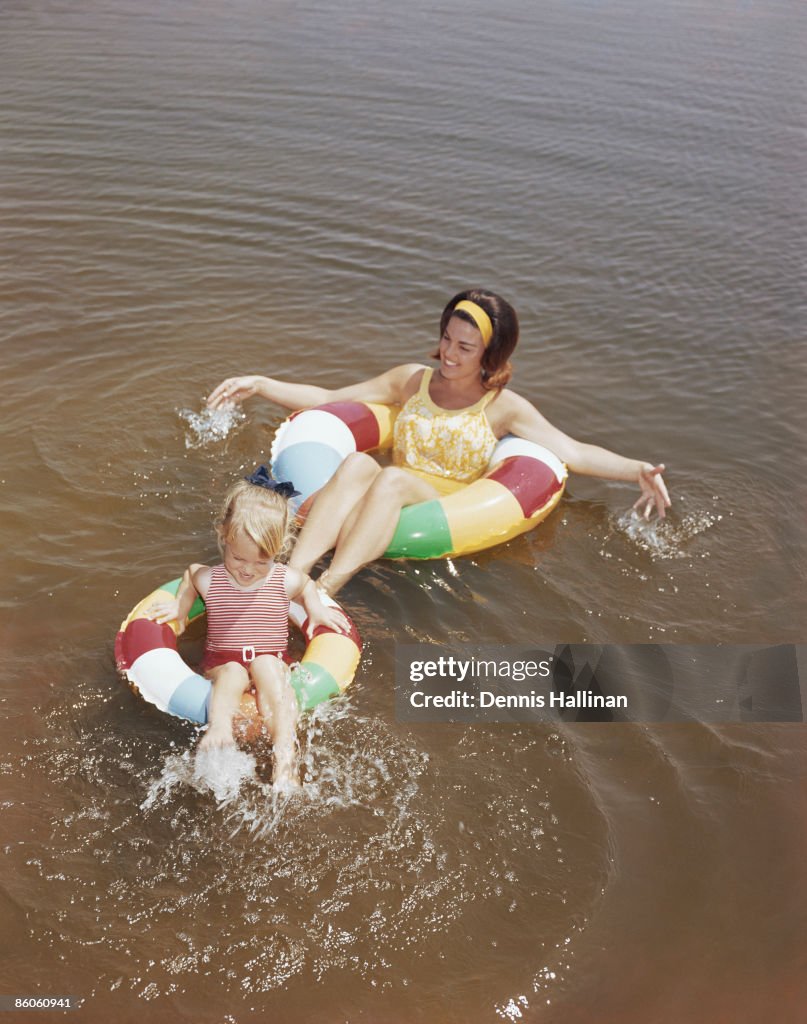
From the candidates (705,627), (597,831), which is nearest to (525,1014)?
(597,831)

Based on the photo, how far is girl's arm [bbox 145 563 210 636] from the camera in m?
4.17

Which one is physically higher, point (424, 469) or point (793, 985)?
point (424, 469)

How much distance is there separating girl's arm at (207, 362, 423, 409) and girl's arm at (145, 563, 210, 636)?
1502mm

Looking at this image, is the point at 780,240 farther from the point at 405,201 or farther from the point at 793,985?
the point at 793,985

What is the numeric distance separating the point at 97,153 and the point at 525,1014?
9127mm

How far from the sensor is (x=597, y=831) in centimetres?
374

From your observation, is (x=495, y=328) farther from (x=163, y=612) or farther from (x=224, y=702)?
(x=224, y=702)

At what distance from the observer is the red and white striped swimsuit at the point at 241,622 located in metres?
4.03

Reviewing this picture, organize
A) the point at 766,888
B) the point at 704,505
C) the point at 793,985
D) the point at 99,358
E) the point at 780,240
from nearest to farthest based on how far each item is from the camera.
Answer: the point at 793,985, the point at 766,888, the point at 704,505, the point at 99,358, the point at 780,240

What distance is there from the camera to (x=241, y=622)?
4.04 metres

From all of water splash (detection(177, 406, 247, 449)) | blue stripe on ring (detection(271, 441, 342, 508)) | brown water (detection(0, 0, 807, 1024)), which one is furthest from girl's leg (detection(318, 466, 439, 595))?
water splash (detection(177, 406, 247, 449))

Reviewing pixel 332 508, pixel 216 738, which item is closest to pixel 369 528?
pixel 332 508

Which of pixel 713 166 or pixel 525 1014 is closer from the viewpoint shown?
pixel 525 1014

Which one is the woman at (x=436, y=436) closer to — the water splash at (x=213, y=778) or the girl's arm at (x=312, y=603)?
the girl's arm at (x=312, y=603)
